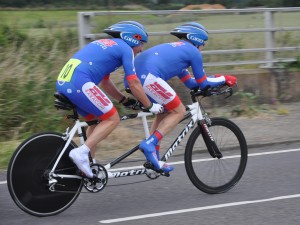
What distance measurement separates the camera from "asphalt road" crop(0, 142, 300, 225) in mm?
6035

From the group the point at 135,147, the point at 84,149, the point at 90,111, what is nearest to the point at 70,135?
the point at 84,149

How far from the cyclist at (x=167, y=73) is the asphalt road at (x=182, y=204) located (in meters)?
0.48

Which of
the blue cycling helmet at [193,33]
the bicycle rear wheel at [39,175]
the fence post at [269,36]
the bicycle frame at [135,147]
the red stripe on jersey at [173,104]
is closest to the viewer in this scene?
the bicycle rear wheel at [39,175]

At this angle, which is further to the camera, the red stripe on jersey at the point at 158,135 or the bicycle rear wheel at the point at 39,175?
the red stripe on jersey at the point at 158,135

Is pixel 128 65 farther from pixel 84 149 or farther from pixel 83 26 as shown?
pixel 83 26

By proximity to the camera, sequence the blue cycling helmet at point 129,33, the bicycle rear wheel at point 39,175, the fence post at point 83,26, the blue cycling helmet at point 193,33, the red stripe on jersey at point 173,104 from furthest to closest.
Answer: the fence post at point 83,26 < the blue cycling helmet at point 193,33 < the red stripe on jersey at point 173,104 < the blue cycling helmet at point 129,33 < the bicycle rear wheel at point 39,175

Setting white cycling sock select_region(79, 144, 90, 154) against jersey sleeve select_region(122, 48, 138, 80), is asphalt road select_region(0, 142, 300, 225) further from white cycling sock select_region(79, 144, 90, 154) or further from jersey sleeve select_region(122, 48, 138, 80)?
jersey sleeve select_region(122, 48, 138, 80)

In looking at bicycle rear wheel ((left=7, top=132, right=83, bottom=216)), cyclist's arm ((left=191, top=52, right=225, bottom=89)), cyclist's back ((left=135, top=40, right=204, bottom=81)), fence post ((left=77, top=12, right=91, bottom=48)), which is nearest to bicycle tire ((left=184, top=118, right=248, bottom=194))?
cyclist's arm ((left=191, top=52, right=225, bottom=89))

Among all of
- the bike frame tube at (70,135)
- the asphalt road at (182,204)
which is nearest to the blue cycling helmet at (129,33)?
the bike frame tube at (70,135)

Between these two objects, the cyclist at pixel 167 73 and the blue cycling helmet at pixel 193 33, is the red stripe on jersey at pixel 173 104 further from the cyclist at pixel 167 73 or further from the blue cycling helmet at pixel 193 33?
the blue cycling helmet at pixel 193 33

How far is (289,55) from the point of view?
13289mm

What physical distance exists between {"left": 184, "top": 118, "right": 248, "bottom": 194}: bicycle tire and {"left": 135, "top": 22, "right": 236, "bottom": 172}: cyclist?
34 centimetres

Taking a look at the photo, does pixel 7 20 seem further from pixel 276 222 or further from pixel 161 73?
pixel 276 222

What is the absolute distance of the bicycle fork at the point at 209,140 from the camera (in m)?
6.82
